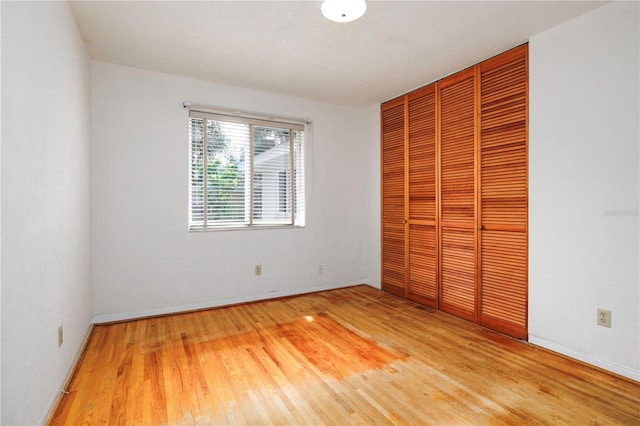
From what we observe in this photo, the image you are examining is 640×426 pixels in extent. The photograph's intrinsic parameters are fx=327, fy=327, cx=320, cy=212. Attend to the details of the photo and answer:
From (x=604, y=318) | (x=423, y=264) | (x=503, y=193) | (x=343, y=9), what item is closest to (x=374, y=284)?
(x=423, y=264)

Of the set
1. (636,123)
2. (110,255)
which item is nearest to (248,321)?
(110,255)

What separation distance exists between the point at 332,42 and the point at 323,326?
2518mm

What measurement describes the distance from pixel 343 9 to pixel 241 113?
1964 millimetres

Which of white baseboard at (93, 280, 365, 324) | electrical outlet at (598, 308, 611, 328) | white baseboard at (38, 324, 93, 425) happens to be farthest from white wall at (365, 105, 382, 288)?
white baseboard at (38, 324, 93, 425)

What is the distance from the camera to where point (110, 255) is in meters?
3.16

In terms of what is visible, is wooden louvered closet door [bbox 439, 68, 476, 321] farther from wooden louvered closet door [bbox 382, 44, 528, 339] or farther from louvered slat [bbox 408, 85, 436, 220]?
louvered slat [bbox 408, 85, 436, 220]

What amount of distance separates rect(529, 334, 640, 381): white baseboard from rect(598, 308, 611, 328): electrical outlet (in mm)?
244

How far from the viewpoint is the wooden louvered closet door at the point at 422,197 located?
358 cm

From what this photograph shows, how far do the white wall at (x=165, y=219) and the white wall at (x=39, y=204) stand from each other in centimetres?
64

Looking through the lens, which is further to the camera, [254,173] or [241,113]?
[254,173]

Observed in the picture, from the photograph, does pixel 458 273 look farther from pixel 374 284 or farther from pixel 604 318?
pixel 374 284

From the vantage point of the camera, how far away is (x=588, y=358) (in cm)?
232

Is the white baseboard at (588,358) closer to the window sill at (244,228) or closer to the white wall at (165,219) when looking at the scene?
the white wall at (165,219)

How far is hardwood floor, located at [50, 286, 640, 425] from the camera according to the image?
1780 millimetres
